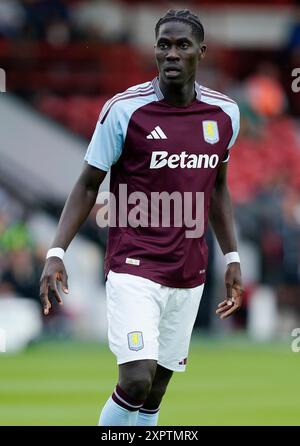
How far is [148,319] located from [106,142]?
3.26 ft

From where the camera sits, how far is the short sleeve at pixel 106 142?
22.7 ft

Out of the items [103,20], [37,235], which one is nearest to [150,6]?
[103,20]

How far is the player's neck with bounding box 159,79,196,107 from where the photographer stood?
7070 mm

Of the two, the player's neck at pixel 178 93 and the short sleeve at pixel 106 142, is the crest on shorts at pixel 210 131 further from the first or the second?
the short sleeve at pixel 106 142

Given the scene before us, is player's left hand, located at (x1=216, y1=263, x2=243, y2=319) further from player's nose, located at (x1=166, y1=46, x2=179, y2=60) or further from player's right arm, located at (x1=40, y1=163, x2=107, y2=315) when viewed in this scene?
player's nose, located at (x1=166, y1=46, x2=179, y2=60)

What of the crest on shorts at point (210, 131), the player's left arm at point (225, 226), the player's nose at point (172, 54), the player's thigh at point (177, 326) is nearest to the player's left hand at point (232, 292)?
the player's left arm at point (225, 226)

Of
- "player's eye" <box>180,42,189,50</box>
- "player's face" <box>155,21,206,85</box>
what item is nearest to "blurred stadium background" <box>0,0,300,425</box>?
"player's face" <box>155,21,206,85</box>

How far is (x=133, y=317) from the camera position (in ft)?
22.1

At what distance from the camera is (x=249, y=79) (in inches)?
1003

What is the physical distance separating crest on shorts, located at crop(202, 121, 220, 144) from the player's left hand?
79cm

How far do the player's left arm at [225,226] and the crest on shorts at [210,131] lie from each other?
215 mm

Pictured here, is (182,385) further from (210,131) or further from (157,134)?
(157,134)

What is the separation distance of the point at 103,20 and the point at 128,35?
70 cm
